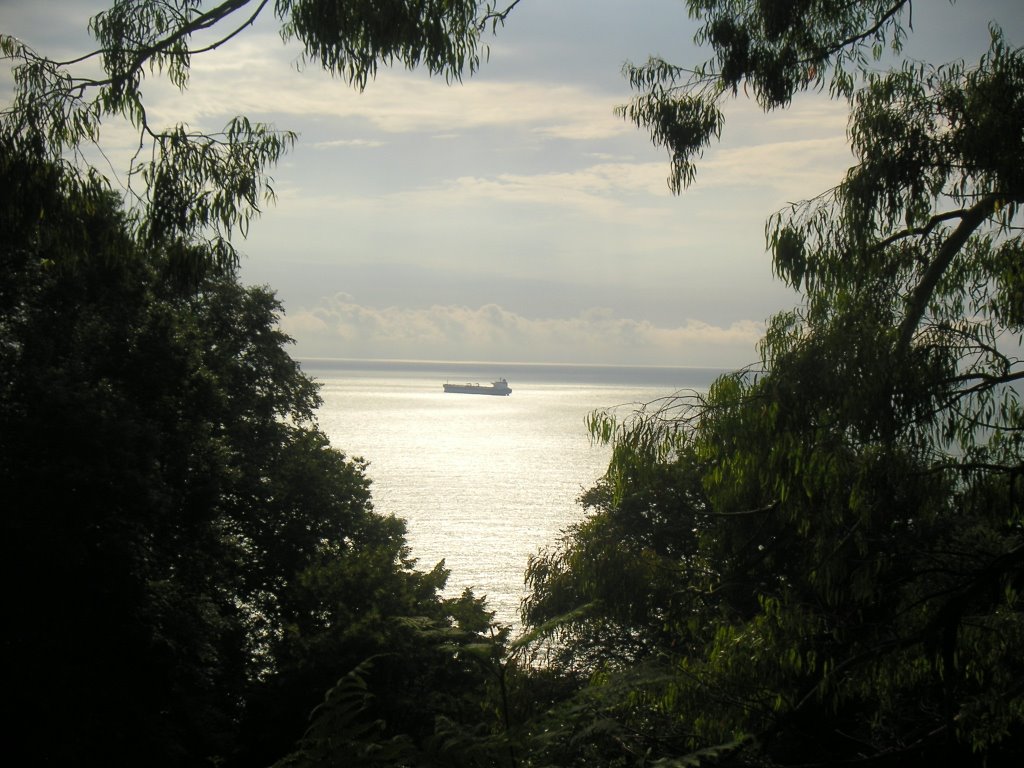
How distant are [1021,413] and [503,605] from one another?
34471 millimetres

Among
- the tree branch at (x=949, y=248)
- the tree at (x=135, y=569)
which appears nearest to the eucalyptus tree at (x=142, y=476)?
the tree at (x=135, y=569)

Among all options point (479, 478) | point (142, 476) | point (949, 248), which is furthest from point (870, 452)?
point (479, 478)

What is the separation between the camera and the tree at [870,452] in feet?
16.3

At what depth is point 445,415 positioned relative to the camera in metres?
143

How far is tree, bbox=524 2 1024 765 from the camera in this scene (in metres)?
4.96

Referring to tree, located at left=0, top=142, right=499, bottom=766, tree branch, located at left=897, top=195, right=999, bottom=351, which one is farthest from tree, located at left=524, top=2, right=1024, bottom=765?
tree, located at left=0, top=142, right=499, bottom=766

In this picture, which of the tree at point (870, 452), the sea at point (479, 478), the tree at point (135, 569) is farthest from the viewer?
the sea at point (479, 478)

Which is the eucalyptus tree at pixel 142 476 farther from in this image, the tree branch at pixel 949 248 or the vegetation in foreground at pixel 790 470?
the tree branch at pixel 949 248

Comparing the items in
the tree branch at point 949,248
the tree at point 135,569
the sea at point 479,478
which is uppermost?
the tree branch at point 949,248

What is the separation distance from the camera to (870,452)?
5012 mm

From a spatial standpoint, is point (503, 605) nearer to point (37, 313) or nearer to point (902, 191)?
point (37, 313)

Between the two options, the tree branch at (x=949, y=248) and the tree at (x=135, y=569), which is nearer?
the tree branch at (x=949, y=248)

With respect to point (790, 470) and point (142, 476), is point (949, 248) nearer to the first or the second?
point (790, 470)

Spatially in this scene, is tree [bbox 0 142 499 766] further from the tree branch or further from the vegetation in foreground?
the tree branch
